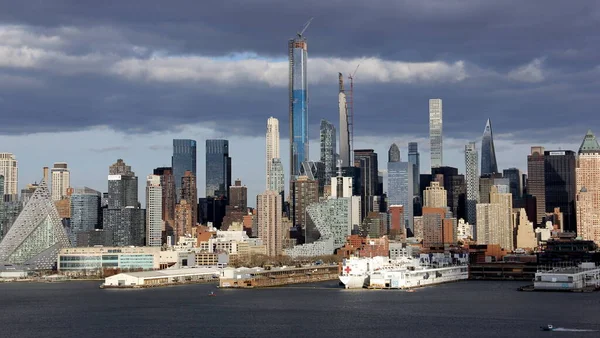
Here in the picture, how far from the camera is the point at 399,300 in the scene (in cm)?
10562

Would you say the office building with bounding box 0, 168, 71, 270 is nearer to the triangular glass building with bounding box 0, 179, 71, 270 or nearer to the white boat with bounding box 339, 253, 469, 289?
the triangular glass building with bounding box 0, 179, 71, 270

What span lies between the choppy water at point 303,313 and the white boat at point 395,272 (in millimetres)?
3919

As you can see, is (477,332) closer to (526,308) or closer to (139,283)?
(526,308)

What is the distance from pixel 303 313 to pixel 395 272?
126ft

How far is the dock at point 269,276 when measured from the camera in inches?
5369

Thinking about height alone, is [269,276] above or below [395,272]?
below

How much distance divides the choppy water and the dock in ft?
31.7

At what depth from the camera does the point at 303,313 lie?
3568 inches

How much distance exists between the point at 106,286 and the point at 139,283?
4593 millimetres

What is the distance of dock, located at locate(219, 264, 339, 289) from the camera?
13638 centimetres

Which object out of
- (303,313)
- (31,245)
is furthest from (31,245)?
(303,313)

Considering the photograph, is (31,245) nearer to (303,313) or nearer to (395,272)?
(395,272)

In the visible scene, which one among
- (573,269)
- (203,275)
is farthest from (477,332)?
(203,275)

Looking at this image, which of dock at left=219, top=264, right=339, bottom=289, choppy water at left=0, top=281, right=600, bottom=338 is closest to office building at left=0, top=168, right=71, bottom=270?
dock at left=219, top=264, right=339, bottom=289
